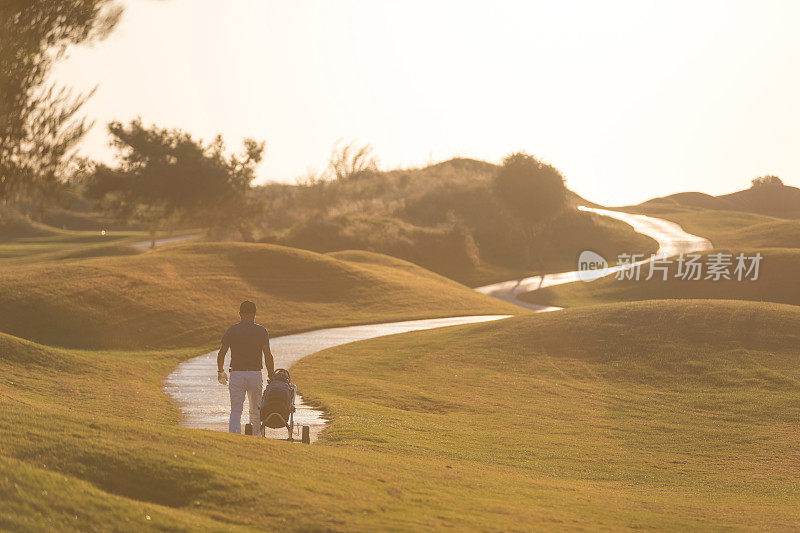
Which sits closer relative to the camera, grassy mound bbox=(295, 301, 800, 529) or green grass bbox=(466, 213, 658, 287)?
grassy mound bbox=(295, 301, 800, 529)

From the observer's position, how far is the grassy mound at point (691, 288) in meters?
69.2

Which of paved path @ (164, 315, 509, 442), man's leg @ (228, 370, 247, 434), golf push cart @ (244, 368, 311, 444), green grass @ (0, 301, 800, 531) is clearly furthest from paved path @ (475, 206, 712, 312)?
man's leg @ (228, 370, 247, 434)

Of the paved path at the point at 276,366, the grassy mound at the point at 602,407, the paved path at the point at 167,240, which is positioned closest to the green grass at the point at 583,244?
the paved path at the point at 167,240

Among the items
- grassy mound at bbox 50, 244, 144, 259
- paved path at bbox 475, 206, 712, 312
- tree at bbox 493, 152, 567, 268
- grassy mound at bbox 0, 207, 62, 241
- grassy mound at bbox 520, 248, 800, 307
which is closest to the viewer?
grassy mound at bbox 520, 248, 800, 307

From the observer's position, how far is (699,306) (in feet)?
141

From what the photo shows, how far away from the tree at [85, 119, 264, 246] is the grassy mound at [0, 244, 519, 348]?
1746 centimetres

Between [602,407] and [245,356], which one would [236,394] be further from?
[602,407]

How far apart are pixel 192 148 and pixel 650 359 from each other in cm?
5607

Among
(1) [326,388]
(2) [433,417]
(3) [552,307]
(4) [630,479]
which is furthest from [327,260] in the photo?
(4) [630,479]

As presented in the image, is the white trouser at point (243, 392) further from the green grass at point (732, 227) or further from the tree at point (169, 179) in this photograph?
the green grass at point (732, 227)

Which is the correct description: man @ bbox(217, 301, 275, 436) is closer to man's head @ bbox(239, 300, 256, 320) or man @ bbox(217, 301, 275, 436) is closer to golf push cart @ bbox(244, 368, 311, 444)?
man's head @ bbox(239, 300, 256, 320)

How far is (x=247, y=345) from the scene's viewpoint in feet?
52.5

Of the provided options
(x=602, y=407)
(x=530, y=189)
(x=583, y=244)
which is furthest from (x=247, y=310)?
(x=583, y=244)

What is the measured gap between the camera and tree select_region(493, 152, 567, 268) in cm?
9350
